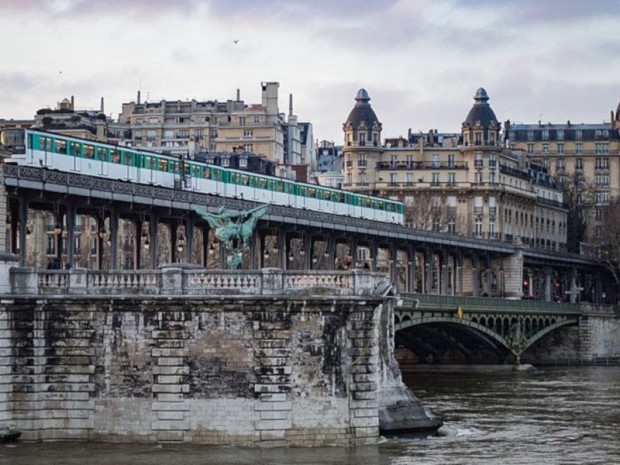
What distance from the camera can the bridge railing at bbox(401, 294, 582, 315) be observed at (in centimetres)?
9725

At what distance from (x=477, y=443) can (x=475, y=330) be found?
48.6 metres

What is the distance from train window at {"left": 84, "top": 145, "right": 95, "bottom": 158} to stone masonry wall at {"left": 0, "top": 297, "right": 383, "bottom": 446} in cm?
2602

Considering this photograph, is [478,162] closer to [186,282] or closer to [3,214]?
[3,214]

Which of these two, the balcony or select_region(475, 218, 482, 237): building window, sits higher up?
the balcony

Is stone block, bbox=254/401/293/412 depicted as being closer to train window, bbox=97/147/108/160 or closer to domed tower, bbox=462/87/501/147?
train window, bbox=97/147/108/160

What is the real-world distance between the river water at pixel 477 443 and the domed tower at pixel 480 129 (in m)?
75.4

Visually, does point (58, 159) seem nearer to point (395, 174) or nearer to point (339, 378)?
point (339, 378)

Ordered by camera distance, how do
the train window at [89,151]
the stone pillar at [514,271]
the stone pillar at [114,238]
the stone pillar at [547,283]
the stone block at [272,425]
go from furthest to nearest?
the stone pillar at [547,283] → the stone pillar at [514,271] → the train window at [89,151] → the stone pillar at [114,238] → the stone block at [272,425]

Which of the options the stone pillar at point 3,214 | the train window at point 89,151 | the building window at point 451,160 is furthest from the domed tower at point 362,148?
the stone pillar at point 3,214

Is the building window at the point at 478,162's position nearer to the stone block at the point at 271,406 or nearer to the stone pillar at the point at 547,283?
the stone pillar at the point at 547,283

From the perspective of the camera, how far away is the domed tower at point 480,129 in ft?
557

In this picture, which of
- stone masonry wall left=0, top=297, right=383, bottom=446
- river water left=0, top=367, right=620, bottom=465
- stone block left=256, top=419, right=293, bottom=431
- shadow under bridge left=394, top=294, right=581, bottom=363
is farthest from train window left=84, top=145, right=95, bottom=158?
stone block left=256, top=419, right=293, bottom=431

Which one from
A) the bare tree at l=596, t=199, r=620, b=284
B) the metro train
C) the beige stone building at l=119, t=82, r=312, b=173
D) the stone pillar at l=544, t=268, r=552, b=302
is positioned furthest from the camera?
the beige stone building at l=119, t=82, r=312, b=173

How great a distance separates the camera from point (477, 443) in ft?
197
